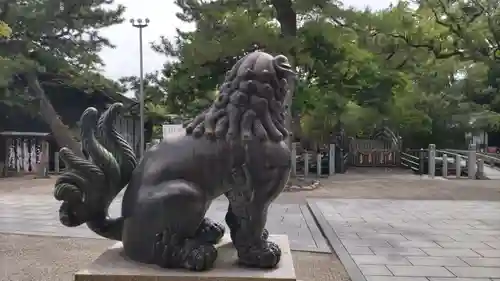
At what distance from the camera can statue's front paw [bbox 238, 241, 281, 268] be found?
8.71 feet

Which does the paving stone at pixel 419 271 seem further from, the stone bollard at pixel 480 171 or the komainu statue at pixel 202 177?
the stone bollard at pixel 480 171

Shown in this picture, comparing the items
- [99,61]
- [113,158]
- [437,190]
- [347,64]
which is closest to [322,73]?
[347,64]

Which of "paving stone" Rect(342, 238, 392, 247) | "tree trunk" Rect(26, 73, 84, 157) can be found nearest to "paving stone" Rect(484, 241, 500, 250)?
"paving stone" Rect(342, 238, 392, 247)

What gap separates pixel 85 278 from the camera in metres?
2.56

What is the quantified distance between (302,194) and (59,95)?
11.0 meters

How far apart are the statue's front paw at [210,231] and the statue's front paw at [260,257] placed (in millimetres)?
287

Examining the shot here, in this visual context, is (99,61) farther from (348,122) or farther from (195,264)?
(195,264)

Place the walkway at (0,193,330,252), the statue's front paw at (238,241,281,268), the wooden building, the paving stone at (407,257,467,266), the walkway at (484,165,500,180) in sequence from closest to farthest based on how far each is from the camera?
1. the statue's front paw at (238,241,281,268)
2. the paving stone at (407,257,467,266)
3. the walkway at (0,193,330,252)
4. the walkway at (484,165,500,180)
5. the wooden building

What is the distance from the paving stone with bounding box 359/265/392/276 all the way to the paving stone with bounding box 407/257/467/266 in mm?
419

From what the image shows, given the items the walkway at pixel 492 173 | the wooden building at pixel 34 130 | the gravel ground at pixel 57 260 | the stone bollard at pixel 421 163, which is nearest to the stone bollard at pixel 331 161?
the stone bollard at pixel 421 163

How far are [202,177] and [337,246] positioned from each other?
4057 millimetres

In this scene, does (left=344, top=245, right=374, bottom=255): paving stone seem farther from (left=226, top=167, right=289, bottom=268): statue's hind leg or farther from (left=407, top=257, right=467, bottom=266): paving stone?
(left=226, top=167, right=289, bottom=268): statue's hind leg

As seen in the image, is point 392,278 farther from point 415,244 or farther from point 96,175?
point 96,175

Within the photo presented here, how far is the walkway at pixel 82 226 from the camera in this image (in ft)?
22.7
